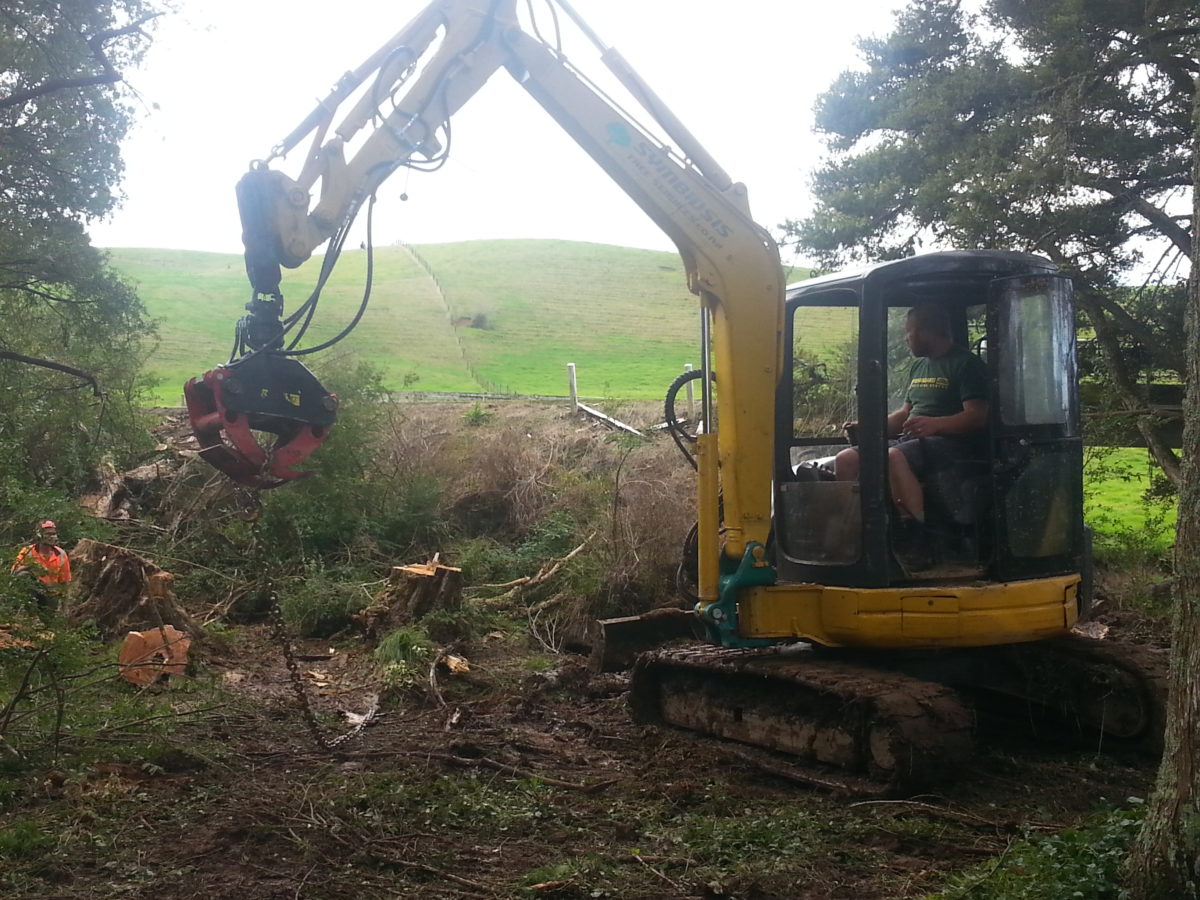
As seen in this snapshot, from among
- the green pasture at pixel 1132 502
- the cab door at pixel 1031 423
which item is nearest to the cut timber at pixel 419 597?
the cab door at pixel 1031 423

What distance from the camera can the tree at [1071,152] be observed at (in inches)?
361

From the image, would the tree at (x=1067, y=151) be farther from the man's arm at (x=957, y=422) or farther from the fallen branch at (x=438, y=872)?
the fallen branch at (x=438, y=872)

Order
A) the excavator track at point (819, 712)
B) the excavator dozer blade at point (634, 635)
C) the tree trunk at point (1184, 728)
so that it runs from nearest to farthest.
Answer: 1. the tree trunk at point (1184, 728)
2. the excavator track at point (819, 712)
3. the excavator dozer blade at point (634, 635)

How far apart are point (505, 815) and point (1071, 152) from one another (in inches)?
293

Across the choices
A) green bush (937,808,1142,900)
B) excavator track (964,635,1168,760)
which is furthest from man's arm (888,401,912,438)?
green bush (937,808,1142,900)

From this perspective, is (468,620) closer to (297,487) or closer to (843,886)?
(297,487)

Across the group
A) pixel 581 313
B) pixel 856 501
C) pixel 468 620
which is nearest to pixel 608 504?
pixel 468 620

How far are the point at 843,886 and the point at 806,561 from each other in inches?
75.3

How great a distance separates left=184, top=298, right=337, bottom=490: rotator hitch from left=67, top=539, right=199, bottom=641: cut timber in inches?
156

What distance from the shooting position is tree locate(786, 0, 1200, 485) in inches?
361

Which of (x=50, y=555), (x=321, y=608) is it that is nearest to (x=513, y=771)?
(x=50, y=555)

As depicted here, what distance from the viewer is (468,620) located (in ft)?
28.8

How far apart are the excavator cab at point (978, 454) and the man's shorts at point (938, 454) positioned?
0.05 ft

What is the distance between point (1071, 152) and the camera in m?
9.25
